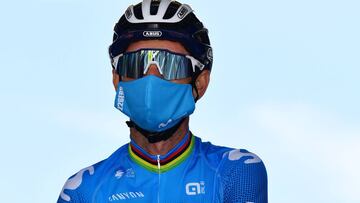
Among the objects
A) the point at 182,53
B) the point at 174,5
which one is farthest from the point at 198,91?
the point at 174,5

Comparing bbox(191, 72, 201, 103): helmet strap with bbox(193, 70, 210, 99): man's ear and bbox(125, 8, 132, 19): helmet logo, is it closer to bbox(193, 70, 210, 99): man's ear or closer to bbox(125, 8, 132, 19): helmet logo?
bbox(193, 70, 210, 99): man's ear

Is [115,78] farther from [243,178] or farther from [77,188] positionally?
[243,178]

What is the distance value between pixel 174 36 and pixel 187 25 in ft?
1.32

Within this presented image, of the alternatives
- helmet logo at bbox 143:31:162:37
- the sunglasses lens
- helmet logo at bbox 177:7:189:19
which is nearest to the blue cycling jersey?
the sunglasses lens

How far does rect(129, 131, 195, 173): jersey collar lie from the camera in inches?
423

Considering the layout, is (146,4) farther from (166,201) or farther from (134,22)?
(166,201)

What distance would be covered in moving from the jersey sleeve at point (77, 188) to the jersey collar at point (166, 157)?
2.24ft

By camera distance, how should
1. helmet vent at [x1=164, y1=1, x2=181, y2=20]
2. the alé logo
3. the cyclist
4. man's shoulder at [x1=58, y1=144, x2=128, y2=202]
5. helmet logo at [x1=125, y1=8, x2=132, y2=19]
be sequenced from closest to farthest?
the cyclist → the alé logo → man's shoulder at [x1=58, y1=144, x2=128, y2=202] → helmet vent at [x1=164, y1=1, x2=181, y2=20] → helmet logo at [x1=125, y1=8, x2=132, y2=19]

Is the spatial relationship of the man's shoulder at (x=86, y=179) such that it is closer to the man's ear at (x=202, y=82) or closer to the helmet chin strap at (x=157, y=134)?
the helmet chin strap at (x=157, y=134)

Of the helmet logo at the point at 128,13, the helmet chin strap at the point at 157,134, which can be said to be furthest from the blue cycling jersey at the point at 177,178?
the helmet logo at the point at 128,13

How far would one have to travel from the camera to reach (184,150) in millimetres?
10797

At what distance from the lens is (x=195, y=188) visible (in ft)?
34.6

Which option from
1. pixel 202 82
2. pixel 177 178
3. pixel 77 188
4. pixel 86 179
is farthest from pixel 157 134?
pixel 77 188

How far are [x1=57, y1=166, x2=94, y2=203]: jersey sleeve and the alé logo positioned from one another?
48.9 inches
